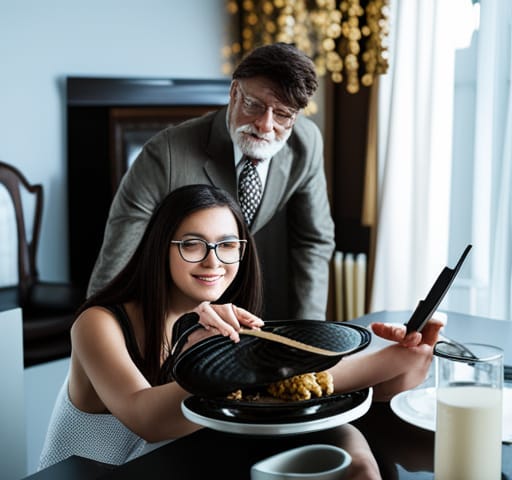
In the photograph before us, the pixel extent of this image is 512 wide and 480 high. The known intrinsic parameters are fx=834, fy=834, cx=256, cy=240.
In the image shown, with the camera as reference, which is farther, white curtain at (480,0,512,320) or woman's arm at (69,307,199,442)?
white curtain at (480,0,512,320)

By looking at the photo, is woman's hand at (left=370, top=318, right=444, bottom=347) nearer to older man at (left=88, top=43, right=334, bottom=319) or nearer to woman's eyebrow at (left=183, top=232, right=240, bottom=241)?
woman's eyebrow at (left=183, top=232, right=240, bottom=241)

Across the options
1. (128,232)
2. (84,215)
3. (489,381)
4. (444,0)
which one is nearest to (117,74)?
(84,215)

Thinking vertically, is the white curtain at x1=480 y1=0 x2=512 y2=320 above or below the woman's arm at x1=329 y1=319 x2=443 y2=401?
above

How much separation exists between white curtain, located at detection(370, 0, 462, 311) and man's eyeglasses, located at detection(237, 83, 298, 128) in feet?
5.01

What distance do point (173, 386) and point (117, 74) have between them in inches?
116

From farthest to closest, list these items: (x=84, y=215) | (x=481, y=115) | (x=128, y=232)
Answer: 1. (x=84, y=215)
2. (x=481, y=115)
3. (x=128, y=232)

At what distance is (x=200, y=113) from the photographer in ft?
12.7

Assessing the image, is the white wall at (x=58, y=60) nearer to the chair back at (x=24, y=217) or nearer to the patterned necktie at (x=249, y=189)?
the chair back at (x=24, y=217)

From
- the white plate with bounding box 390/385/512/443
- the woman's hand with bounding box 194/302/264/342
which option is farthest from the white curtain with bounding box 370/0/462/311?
the woman's hand with bounding box 194/302/264/342

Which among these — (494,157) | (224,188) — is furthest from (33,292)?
(494,157)

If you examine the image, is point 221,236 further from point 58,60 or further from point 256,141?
point 58,60

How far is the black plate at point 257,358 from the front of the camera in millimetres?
1096

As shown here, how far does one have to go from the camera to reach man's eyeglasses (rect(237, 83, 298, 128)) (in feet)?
6.78

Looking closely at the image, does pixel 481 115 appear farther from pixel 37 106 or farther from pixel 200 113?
pixel 37 106
